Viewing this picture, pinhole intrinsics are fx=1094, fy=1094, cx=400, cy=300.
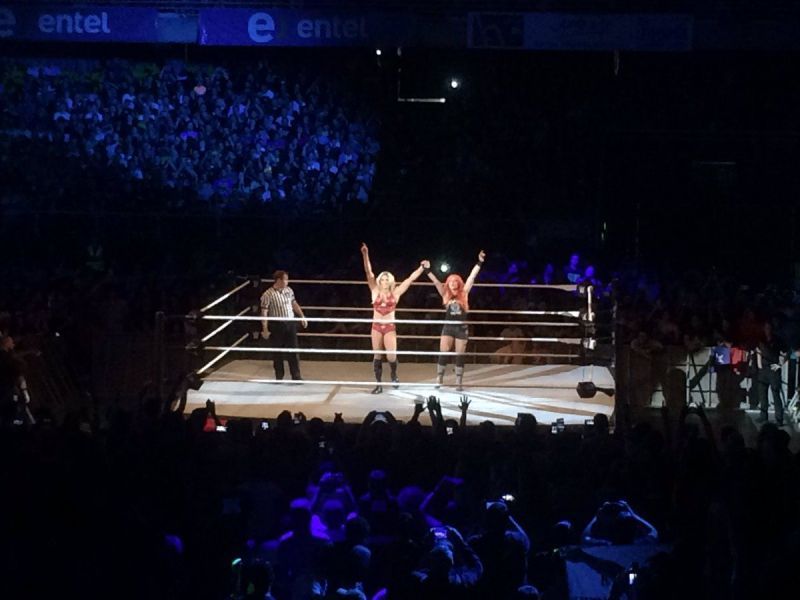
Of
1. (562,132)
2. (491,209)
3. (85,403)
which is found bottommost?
(85,403)

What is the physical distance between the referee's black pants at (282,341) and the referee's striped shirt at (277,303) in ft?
0.28

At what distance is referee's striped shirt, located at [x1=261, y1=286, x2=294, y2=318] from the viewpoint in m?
9.82

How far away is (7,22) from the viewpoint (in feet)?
43.3

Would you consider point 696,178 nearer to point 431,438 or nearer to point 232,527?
point 431,438

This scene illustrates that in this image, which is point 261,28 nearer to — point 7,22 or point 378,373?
point 7,22

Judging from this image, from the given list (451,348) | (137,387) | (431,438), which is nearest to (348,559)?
(431,438)

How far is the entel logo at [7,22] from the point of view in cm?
1320

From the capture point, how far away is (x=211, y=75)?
18.0 metres

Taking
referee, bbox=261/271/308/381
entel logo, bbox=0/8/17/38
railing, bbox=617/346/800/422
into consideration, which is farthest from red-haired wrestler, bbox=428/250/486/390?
entel logo, bbox=0/8/17/38

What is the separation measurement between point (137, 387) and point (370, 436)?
146 inches

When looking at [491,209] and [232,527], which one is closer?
[232,527]

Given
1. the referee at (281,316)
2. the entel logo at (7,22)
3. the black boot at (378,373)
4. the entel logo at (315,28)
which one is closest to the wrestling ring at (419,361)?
the black boot at (378,373)

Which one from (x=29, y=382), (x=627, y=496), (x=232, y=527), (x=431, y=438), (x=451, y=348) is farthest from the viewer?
(x=451, y=348)

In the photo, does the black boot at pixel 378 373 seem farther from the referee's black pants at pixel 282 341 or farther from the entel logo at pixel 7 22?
the entel logo at pixel 7 22
